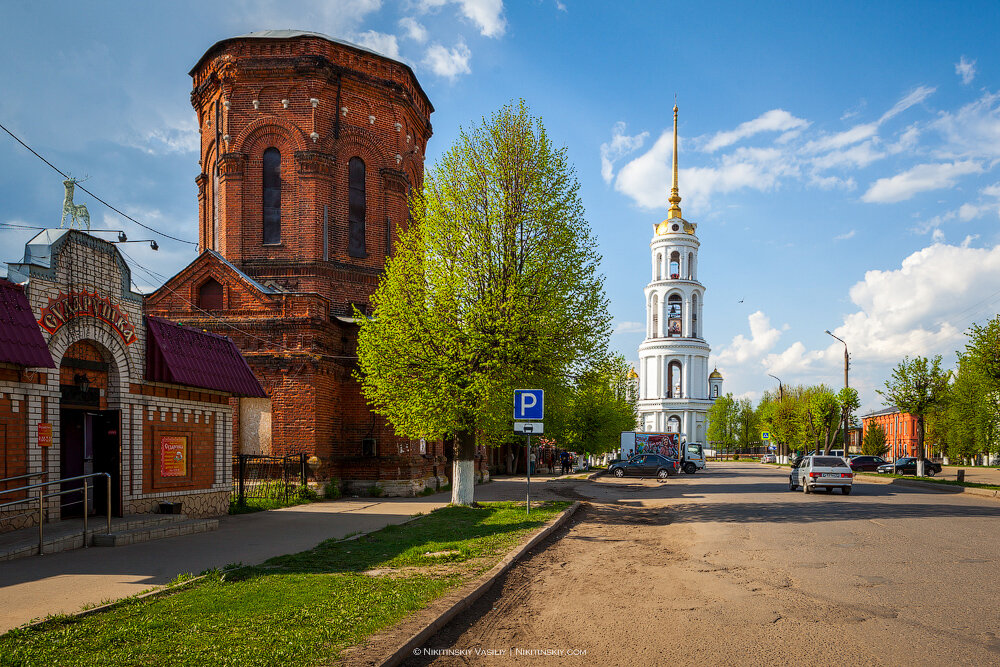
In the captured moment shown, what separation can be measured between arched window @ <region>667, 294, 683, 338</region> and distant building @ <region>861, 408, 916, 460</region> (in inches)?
1005

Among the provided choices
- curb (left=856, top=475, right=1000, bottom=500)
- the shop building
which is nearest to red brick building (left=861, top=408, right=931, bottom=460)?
curb (left=856, top=475, right=1000, bottom=500)

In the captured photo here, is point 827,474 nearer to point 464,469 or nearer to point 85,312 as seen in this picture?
point 464,469

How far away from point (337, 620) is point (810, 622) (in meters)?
4.40

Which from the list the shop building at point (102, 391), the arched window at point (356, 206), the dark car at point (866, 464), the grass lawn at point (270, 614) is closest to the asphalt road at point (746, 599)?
the grass lawn at point (270, 614)

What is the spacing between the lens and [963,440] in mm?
56062

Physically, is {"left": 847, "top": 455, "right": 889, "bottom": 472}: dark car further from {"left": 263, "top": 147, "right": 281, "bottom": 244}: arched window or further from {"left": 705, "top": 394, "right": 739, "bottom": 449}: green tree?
{"left": 263, "top": 147, "right": 281, "bottom": 244}: arched window

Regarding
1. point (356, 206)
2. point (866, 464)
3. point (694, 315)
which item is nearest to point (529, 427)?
point (356, 206)

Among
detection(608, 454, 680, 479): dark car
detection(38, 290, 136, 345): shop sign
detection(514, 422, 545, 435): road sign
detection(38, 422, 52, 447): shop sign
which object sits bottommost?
detection(608, 454, 680, 479): dark car

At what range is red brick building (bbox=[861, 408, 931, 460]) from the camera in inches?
3387

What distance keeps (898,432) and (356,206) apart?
8881cm

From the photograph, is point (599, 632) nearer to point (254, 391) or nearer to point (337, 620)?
point (337, 620)

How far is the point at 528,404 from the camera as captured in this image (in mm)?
15492

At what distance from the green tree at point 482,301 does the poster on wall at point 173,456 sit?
4810 millimetres

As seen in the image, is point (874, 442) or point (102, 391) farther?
point (874, 442)
